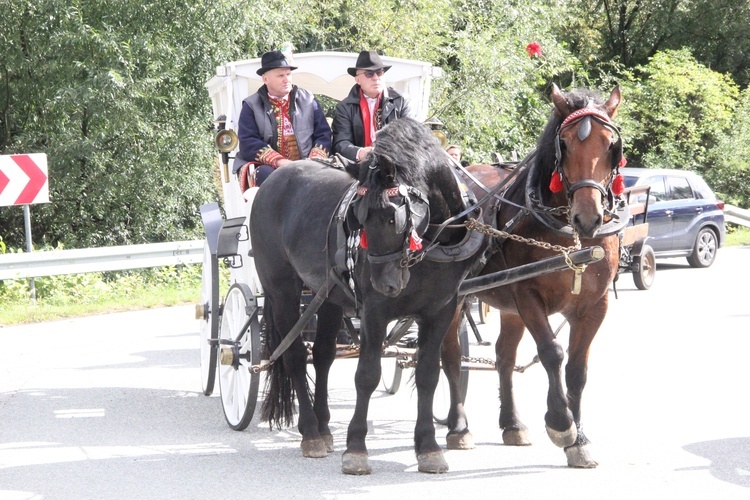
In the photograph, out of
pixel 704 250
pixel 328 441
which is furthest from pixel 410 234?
pixel 704 250

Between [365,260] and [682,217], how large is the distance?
14247mm

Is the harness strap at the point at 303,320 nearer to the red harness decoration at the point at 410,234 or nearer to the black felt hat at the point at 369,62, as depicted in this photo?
the red harness decoration at the point at 410,234

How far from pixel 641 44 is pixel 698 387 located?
2829 cm

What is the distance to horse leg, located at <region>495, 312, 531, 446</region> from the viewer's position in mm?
6488

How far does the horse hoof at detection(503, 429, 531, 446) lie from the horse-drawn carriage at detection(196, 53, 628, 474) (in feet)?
0.10

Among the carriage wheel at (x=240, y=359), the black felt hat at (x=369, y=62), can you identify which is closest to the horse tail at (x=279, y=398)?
the carriage wheel at (x=240, y=359)

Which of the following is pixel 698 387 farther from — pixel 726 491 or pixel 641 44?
pixel 641 44

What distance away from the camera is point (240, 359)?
24.0 ft

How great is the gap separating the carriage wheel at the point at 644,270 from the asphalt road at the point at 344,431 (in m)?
3.83

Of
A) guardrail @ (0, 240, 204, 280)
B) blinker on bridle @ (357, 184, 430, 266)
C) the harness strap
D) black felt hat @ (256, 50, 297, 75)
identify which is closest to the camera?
blinker on bridle @ (357, 184, 430, 266)

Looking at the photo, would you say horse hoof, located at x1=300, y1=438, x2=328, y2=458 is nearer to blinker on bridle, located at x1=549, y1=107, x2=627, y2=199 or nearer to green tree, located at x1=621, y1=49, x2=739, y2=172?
blinker on bridle, located at x1=549, y1=107, x2=627, y2=199

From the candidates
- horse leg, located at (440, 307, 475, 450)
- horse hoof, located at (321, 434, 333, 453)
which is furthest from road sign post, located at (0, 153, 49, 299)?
horse leg, located at (440, 307, 475, 450)

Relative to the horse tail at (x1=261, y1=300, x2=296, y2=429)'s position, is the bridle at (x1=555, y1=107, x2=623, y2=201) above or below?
above

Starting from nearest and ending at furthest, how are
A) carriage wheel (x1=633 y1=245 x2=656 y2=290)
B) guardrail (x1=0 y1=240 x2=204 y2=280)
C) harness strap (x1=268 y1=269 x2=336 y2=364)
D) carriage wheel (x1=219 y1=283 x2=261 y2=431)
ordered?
harness strap (x1=268 y1=269 x2=336 y2=364) → carriage wheel (x1=219 y1=283 x2=261 y2=431) → guardrail (x1=0 y1=240 x2=204 y2=280) → carriage wheel (x1=633 y1=245 x2=656 y2=290)
